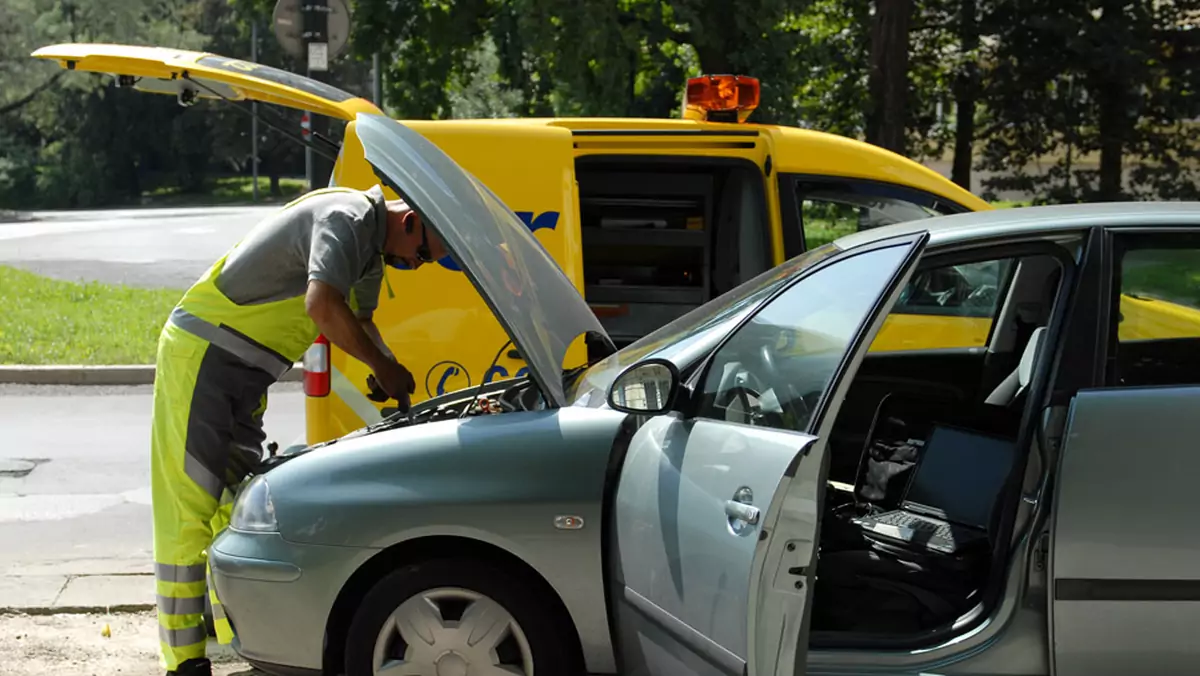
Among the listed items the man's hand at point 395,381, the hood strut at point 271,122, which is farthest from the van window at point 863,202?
the man's hand at point 395,381

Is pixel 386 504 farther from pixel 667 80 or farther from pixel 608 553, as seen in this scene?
pixel 667 80

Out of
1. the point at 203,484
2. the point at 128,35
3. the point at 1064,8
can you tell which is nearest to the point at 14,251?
the point at 1064,8

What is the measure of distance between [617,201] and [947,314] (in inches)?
73.2

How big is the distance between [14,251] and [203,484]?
1881 cm

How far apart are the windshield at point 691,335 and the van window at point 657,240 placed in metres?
2.20

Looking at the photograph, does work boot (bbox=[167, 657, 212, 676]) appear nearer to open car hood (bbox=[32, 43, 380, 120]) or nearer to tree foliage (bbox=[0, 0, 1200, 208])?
open car hood (bbox=[32, 43, 380, 120])

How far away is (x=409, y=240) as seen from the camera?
3.74 m

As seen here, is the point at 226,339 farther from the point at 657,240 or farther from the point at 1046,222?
the point at 657,240

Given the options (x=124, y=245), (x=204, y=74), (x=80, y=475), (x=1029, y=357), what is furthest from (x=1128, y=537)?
(x=124, y=245)

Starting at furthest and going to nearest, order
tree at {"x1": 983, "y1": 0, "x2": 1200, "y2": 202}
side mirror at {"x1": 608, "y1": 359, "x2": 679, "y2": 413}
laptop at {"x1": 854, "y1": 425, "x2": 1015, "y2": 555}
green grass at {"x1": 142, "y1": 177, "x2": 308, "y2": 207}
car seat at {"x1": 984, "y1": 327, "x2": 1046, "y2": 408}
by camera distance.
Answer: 1. green grass at {"x1": 142, "y1": 177, "x2": 308, "y2": 207}
2. tree at {"x1": 983, "y1": 0, "x2": 1200, "y2": 202}
3. car seat at {"x1": 984, "y1": 327, "x2": 1046, "y2": 408}
4. laptop at {"x1": 854, "y1": 425, "x2": 1015, "y2": 555}
5. side mirror at {"x1": 608, "y1": 359, "x2": 679, "y2": 413}

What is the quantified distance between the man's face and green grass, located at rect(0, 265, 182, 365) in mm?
6424

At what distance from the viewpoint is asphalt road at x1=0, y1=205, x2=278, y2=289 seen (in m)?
16.8

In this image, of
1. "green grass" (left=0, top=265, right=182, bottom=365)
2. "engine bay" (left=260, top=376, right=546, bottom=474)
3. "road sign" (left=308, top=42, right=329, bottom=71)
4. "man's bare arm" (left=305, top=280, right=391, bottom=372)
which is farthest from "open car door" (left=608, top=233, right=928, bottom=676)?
"green grass" (left=0, top=265, right=182, bottom=365)

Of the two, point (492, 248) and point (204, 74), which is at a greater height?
point (204, 74)
